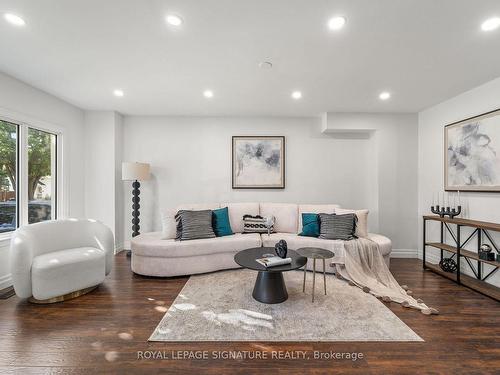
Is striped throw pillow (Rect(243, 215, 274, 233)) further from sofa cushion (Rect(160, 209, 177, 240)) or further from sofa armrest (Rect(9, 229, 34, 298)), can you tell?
sofa armrest (Rect(9, 229, 34, 298))

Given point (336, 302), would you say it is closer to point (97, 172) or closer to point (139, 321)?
point (139, 321)

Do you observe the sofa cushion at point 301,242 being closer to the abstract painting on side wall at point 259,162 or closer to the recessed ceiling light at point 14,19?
the abstract painting on side wall at point 259,162

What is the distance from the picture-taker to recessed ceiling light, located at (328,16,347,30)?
1926mm

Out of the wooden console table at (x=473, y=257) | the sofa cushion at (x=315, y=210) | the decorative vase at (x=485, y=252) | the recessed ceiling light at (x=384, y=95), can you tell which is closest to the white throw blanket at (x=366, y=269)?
the sofa cushion at (x=315, y=210)

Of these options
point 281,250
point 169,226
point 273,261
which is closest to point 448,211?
point 281,250

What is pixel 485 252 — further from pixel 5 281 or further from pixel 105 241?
pixel 5 281

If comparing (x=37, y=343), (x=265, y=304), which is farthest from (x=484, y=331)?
(x=37, y=343)

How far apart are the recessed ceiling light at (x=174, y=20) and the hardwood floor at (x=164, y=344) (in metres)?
2.61

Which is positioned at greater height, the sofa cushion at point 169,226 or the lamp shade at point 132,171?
the lamp shade at point 132,171

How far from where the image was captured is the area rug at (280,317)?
2078 mm

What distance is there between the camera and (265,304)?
102 inches

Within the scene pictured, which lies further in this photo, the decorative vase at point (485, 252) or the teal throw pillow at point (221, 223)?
the teal throw pillow at point (221, 223)

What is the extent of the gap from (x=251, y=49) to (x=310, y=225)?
2593 millimetres

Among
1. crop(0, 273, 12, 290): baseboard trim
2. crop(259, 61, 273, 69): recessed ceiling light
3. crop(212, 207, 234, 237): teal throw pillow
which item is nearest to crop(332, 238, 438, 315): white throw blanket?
crop(212, 207, 234, 237): teal throw pillow
